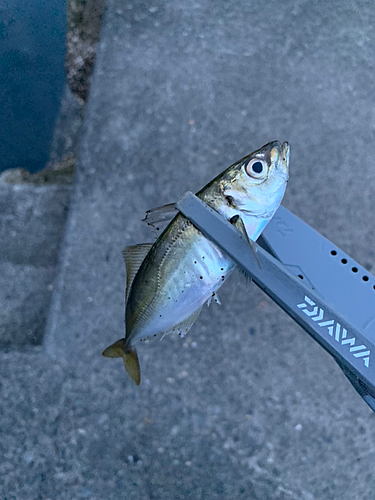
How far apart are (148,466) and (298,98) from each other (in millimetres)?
3048

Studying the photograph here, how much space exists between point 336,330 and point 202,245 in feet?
2.57

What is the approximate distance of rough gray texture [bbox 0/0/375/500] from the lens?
2.64m

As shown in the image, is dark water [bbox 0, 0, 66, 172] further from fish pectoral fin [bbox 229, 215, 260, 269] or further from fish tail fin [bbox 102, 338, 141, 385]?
fish pectoral fin [bbox 229, 215, 260, 269]

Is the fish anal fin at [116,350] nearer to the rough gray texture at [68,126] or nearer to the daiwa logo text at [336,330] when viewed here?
the daiwa logo text at [336,330]

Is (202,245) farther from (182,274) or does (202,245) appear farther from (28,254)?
(28,254)

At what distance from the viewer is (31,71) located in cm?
343

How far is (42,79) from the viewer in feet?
11.3

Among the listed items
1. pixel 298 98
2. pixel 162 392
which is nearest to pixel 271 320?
pixel 162 392

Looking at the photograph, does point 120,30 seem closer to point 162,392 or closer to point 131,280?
point 131,280

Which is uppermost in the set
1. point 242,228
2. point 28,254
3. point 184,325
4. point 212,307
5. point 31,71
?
point 242,228

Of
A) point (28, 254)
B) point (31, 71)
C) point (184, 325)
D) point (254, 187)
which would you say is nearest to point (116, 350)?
point (184, 325)

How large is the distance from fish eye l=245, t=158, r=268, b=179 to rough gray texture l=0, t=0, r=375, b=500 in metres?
1.02

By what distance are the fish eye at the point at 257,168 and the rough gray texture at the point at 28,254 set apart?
169 centimetres

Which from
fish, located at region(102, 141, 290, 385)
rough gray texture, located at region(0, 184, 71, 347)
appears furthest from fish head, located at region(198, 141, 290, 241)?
rough gray texture, located at region(0, 184, 71, 347)
